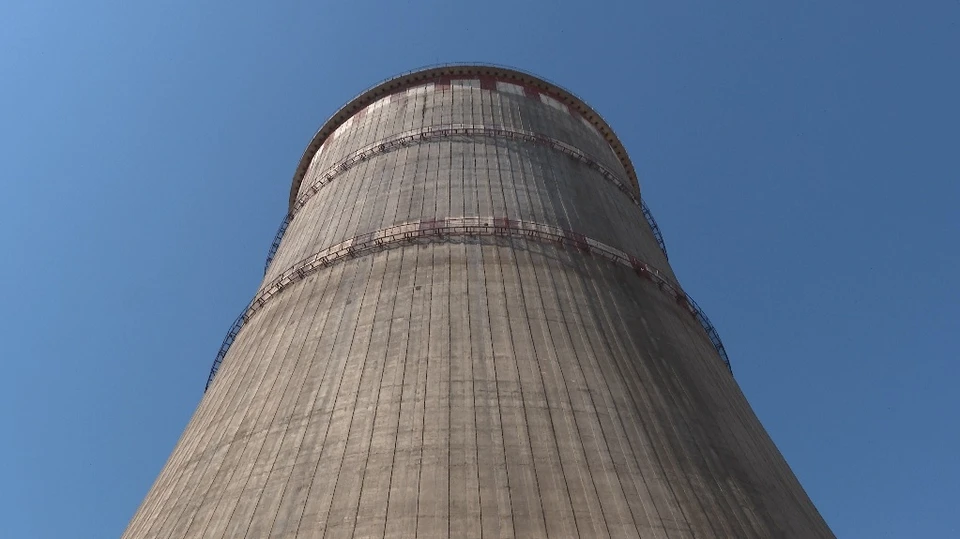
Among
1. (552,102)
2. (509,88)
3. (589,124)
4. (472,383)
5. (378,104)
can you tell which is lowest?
(472,383)

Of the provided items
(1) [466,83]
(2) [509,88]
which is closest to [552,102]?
(2) [509,88]

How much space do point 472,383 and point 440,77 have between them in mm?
10964

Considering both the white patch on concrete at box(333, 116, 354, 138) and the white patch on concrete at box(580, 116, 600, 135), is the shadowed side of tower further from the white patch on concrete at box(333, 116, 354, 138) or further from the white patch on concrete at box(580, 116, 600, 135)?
the white patch on concrete at box(580, 116, 600, 135)

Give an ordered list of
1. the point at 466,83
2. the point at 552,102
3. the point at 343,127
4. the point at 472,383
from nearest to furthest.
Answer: the point at 472,383 < the point at 466,83 < the point at 552,102 < the point at 343,127

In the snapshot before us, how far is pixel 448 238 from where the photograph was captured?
1291 cm

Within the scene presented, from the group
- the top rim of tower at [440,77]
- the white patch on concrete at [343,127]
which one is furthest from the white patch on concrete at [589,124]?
the white patch on concrete at [343,127]

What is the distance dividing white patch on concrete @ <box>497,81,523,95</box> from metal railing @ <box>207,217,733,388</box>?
6066 millimetres

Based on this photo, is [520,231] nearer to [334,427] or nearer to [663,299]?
[663,299]

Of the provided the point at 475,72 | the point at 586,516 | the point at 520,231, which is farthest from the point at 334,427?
the point at 475,72

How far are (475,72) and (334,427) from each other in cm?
1176

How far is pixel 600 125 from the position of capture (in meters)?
20.1

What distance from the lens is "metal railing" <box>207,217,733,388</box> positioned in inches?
513

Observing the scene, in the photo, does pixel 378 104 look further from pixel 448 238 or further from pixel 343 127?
pixel 448 238

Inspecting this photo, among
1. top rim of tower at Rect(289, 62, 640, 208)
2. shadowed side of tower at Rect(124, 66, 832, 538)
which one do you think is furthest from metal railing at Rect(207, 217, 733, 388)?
top rim of tower at Rect(289, 62, 640, 208)
